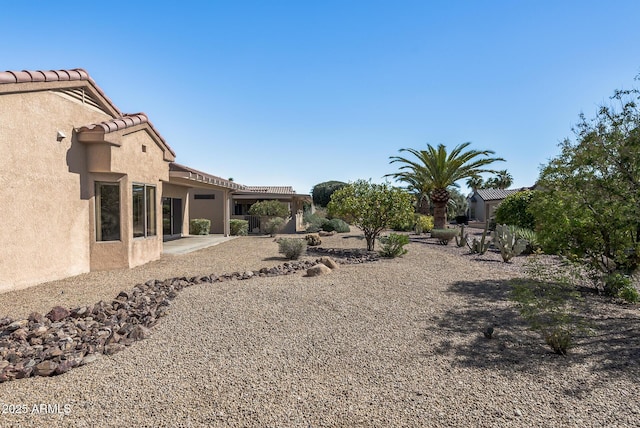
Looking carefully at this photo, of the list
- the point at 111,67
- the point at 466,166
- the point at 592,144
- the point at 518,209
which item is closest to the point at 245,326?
the point at 592,144

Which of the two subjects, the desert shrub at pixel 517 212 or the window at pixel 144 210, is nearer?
the window at pixel 144 210

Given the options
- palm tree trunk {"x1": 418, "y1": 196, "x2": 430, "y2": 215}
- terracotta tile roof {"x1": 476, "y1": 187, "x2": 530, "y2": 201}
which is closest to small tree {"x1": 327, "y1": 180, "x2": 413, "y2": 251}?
palm tree trunk {"x1": 418, "y1": 196, "x2": 430, "y2": 215}

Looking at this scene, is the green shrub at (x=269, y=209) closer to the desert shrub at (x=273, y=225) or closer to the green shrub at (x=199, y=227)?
the desert shrub at (x=273, y=225)

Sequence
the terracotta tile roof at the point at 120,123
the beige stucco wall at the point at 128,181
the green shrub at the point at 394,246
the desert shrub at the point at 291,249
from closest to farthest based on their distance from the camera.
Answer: the terracotta tile roof at the point at 120,123 → the beige stucco wall at the point at 128,181 → the desert shrub at the point at 291,249 → the green shrub at the point at 394,246

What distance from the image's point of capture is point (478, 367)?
4.24 metres

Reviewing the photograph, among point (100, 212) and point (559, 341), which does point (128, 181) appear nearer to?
point (100, 212)

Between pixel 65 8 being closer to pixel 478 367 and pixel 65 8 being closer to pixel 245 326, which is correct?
pixel 245 326

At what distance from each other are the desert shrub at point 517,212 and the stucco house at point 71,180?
16308mm

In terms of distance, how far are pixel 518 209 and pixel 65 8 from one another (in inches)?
761

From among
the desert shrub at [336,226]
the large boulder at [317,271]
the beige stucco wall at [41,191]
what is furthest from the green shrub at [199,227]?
the large boulder at [317,271]

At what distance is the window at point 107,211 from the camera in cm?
950

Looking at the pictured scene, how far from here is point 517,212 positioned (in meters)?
17.9

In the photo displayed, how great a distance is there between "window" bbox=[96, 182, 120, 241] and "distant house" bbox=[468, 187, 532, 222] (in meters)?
35.8

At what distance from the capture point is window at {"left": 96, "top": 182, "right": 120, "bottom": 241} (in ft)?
31.2
